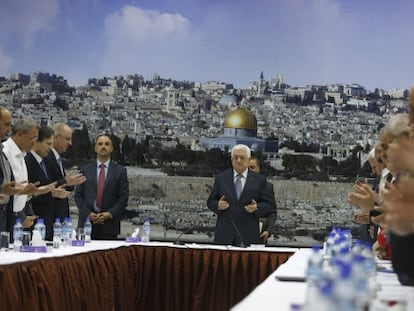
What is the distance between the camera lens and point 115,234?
6.89 m

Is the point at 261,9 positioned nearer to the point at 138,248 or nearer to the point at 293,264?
the point at 138,248

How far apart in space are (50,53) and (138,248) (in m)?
3.53

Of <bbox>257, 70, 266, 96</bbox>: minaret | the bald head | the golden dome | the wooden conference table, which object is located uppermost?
<bbox>257, 70, 266, 96</bbox>: minaret

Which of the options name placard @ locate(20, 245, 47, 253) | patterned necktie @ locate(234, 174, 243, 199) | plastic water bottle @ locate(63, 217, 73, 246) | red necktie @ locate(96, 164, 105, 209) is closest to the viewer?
name placard @ locate(20, 245, 47, 253)

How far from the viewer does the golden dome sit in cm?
859

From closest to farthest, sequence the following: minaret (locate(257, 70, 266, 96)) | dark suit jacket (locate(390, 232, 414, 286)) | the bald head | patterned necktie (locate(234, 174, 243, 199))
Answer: dark suit jacket (locate(390, 232, 414, 286))
patterned necktie (locate(234, 174, 243, 199))
the bald head
minaret (locate(257, 70, 266, 96))

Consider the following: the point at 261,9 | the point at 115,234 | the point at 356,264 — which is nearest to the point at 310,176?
the point at 261,9

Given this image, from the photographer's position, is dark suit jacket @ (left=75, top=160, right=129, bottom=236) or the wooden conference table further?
dark suit jacket @ (left=75, top=160, right=129, bottom=236)

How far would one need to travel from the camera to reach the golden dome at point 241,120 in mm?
8586

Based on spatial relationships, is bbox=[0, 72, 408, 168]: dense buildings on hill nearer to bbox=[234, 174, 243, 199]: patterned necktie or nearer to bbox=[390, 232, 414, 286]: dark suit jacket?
bbox=[234, 174, 243, 199]: patterned necktie

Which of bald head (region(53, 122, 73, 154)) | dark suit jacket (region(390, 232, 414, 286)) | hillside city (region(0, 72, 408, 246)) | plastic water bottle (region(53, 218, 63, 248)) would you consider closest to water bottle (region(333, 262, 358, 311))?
dark suit jacket (region(390, 232, 414, 286))

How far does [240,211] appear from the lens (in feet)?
21.6

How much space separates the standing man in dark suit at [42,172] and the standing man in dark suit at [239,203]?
1.18 m

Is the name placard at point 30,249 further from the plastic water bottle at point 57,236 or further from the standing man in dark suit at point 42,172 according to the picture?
the standing man in dark suit at point 42,172
